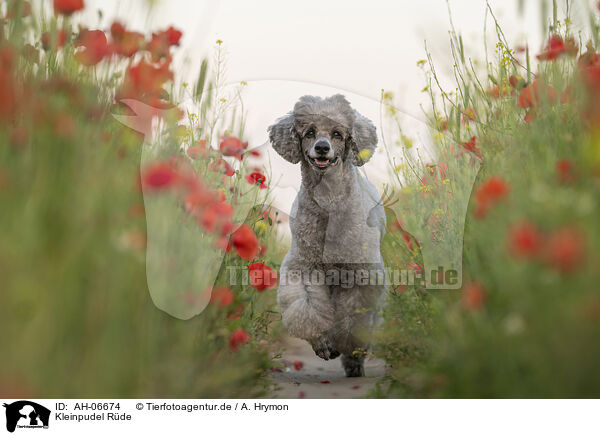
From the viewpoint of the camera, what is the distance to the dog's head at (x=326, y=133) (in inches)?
156

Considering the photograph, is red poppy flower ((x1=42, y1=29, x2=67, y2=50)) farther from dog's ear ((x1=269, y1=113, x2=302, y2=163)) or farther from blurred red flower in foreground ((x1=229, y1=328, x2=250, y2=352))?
dog's ear ((x1=269, y1=113, x2=302, y2=163))

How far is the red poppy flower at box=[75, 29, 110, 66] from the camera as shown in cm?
239

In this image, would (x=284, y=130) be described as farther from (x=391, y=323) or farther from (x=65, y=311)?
(x=65, y=311)

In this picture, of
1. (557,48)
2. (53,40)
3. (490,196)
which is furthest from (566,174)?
(53,40)

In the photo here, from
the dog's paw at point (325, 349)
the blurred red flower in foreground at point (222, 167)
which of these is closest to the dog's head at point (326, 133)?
the blurred red flower in foreground at point (222, 167)

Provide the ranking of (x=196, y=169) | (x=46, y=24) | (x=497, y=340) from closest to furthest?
(x=497, y=340) < (x=46, y=24) < (x=196, y=169)

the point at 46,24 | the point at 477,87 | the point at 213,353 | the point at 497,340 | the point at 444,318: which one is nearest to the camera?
the point at 497,340

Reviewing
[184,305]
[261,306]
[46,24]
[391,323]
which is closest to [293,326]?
[261,306]

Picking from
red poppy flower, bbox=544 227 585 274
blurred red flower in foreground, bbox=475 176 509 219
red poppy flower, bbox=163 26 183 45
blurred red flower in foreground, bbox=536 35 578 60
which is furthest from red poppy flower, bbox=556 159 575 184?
red poppy flower, bbox=163 26 183 45

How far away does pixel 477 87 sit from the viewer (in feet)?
10.8

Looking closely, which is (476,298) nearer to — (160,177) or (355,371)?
(160,177)

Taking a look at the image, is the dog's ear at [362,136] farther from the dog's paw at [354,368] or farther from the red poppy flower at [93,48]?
the red poppy flower at [93,48]

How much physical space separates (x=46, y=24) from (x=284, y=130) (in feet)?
6.26

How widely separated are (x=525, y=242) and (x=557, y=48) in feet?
5.49
